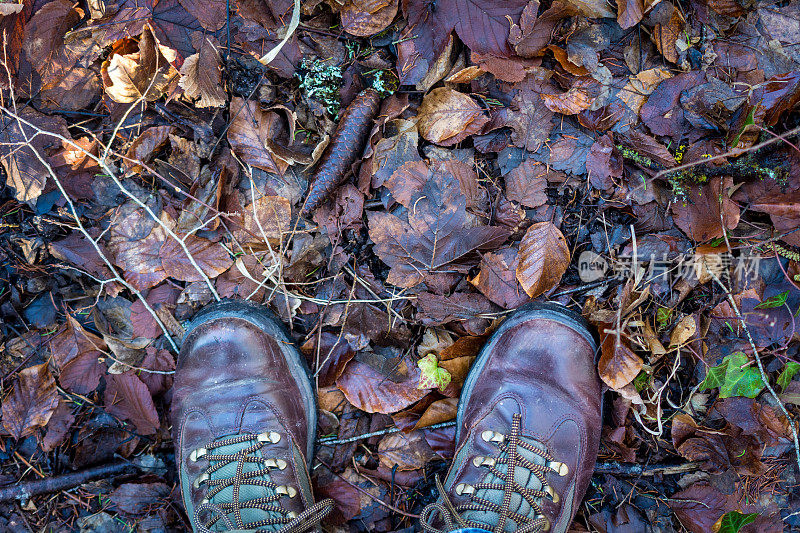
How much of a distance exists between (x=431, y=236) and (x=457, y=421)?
2.75ft

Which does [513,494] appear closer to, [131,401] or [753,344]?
[753,344]

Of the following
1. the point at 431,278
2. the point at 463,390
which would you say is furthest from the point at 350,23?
the point at 463,390

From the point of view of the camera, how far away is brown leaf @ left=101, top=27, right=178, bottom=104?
1877 mm

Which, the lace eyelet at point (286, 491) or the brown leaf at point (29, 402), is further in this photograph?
the brown leaf at point (29, 402)

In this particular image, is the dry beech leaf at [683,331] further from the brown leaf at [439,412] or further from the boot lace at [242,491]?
the boot lace at [242,491]

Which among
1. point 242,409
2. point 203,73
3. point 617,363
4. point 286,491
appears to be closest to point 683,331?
point 617,363

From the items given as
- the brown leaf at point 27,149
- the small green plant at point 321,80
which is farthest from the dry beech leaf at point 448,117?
the brown leaf at point 27,149

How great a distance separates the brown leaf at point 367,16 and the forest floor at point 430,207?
10mm

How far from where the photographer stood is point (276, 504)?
1973 millimetres

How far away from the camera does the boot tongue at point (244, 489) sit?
1942mm

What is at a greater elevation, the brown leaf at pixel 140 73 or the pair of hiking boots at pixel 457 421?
the brown leaf at pixel 140 73

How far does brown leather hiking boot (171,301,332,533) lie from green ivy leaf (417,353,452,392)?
1.65 ft

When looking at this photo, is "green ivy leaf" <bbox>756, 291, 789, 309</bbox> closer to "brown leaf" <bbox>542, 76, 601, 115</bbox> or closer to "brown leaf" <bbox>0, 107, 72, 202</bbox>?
"brown leaf" <bbox>542, 76, 601, 115</bbox>

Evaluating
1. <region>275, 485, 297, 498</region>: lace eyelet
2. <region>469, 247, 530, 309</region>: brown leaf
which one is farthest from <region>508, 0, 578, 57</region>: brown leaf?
<region>275, 485, 297, 498</region>: lace eyelet
